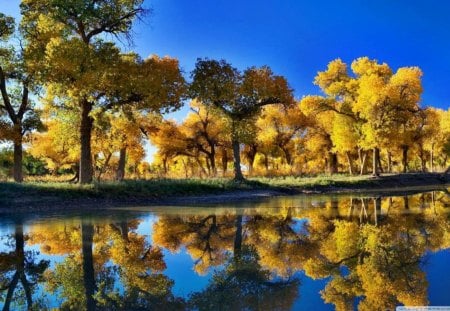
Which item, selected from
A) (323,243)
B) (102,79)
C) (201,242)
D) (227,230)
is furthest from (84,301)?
A: (102,79)

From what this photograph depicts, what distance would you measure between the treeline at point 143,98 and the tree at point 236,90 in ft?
0.25

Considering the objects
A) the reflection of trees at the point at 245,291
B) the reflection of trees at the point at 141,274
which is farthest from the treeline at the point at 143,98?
the reflection of trees at the point at 245,291

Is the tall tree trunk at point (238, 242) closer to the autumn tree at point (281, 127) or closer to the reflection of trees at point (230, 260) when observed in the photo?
the reflection of trees at point (230, 260)

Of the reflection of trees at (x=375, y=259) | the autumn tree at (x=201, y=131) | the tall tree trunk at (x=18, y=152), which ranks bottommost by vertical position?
the reflection of trees at (x=375, y=259)

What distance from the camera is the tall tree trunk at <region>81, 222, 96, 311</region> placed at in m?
5.19

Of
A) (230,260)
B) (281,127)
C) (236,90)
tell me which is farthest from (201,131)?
(230,260)

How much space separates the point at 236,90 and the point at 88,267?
2612 cm

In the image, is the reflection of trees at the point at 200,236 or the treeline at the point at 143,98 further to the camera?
the treeline at the point at 143,98

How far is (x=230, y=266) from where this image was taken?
6.87 meters

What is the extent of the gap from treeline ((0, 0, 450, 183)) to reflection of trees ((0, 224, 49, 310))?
1520cm

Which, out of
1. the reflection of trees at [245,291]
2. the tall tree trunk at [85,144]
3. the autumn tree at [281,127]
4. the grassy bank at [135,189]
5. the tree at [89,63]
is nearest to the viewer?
the reflection of trees at [245,291]

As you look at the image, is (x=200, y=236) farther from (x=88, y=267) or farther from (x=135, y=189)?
(x=135, y=189)

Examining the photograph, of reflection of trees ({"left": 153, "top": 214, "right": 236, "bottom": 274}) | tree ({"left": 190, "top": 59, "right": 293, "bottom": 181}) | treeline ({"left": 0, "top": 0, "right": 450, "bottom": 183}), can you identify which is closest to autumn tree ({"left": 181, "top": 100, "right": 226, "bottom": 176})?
treeline ({"left": 0, "top": 0, "right": 450, "bottom": 183})

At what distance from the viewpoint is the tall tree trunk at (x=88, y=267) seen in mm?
5193
